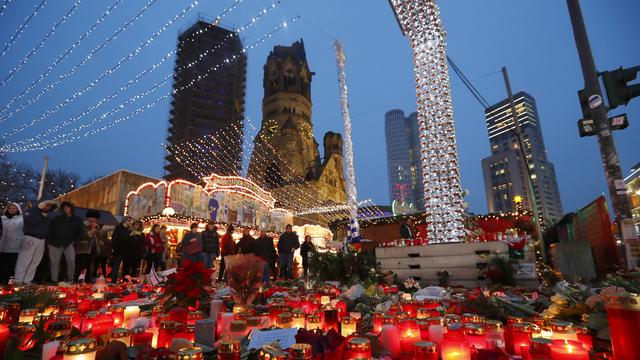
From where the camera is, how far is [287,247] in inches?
412

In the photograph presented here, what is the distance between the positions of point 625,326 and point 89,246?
1011 cm

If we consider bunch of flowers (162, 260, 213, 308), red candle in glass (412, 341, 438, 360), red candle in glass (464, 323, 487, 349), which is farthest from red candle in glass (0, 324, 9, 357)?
red candle in glass (464, 323, 487, 349)

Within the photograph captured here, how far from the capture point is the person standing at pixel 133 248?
27.8 feet

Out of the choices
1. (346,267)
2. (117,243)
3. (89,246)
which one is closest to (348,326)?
(346,267)

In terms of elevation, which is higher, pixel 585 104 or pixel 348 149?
pixel 348 149

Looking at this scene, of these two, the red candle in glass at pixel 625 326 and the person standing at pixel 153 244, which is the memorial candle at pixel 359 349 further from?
the person standing at pixel 153 244

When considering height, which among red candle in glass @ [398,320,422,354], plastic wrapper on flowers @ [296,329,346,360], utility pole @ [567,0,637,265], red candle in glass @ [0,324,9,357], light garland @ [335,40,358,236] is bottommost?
red candle in glass @ [398,320,422,354]

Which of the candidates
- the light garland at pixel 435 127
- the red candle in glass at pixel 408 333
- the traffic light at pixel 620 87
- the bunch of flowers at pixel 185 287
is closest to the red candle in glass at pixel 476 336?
the red candle in glass at pixel 408 333

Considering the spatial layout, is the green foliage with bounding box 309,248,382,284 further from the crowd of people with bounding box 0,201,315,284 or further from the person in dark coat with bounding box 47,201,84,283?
the person in dark coat with bounding box 47,201,84,283

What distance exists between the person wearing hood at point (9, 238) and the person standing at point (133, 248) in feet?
6.79

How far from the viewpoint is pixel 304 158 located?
47844mm

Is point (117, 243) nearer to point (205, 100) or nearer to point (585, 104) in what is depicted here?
point (585, 104)

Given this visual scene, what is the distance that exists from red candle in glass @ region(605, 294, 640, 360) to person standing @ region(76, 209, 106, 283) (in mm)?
A: 9776

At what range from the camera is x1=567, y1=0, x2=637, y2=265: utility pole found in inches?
205
